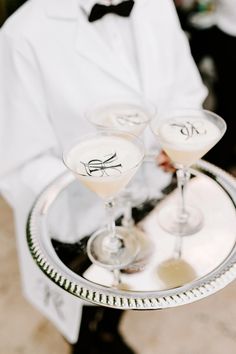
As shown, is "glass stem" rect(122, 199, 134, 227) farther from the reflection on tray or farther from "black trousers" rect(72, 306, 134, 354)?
"black trousers" rect(72, 306, 134, 354)

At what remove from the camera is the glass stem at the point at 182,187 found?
126cm

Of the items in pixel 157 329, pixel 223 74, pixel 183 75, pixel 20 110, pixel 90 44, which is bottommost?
pixel 157 329

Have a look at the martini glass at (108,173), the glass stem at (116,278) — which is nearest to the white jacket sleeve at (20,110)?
the martini glass at (108,173)

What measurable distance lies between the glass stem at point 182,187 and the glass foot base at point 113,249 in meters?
0.15

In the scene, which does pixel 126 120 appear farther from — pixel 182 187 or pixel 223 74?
pixel 223 74

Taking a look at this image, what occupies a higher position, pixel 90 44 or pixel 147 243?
pixel 90 44

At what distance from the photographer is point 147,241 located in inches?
50.2

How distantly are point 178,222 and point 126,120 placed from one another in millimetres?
307

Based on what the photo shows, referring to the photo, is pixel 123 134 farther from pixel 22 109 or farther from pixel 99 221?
pixel 22 109

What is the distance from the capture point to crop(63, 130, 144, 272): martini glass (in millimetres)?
1025

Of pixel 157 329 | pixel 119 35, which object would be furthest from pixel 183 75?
pixel 157 329

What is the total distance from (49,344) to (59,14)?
118 cm

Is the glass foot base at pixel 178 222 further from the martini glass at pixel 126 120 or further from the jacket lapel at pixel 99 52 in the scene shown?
the jacket lapel at pixel 99 52

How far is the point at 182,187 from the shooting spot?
130 cm
